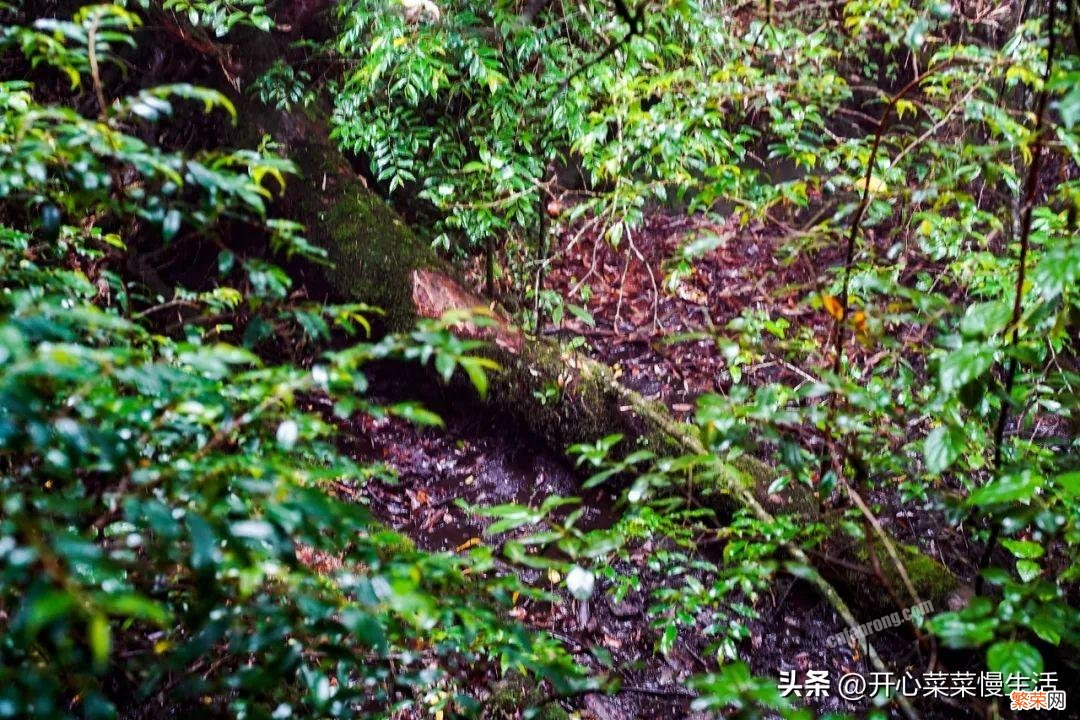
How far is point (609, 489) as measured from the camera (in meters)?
3.78

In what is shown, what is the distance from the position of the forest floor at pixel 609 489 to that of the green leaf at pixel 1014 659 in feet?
2.09

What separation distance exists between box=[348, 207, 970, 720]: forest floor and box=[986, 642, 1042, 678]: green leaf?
0.64 m

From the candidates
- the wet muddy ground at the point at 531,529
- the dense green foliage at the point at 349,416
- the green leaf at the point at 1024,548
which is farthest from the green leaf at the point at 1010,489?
the wet muddy ground at the point at 531,529

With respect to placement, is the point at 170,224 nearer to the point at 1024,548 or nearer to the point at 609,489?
the point at 1024,548

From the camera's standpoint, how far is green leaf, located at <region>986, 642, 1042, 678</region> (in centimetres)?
130

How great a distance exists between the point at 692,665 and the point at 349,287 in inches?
108

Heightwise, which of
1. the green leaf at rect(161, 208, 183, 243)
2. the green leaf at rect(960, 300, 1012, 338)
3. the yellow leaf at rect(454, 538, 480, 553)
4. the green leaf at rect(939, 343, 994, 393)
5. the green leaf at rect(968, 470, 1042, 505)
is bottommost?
the yellow leaf at rect(454, 538, 480, 553)

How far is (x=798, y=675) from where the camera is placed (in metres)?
2.91

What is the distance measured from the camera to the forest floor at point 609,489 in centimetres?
288

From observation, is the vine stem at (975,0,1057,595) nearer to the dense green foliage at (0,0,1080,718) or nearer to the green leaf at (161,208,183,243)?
the dense green foliage at (0,0,1080,718)

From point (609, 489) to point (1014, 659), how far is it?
2528 millimetres

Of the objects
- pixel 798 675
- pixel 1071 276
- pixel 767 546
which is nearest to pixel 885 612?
pixel 798 675

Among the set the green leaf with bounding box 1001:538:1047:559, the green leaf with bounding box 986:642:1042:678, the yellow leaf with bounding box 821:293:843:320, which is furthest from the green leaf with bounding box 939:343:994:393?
the green leaf with bounding box 1001:538:1047:559

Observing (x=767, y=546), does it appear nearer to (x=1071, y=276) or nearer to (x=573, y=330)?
(x=1071, y=276)
